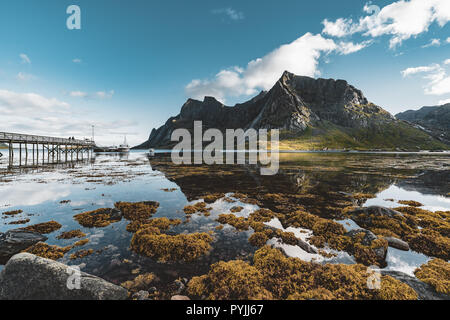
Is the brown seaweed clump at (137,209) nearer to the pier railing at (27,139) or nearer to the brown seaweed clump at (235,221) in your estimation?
the brown seaweed clump at (235,221)

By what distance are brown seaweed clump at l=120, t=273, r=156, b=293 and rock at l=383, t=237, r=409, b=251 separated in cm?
1266

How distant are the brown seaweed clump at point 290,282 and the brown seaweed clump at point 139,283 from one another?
165cm

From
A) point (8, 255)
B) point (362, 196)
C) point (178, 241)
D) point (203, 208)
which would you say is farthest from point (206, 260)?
point (362, 196)

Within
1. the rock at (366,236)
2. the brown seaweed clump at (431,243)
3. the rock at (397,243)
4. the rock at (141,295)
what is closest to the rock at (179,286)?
the rock at (141,295)

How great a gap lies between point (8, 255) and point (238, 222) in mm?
12182

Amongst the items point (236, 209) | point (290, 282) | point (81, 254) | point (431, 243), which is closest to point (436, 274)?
point (431, 243)

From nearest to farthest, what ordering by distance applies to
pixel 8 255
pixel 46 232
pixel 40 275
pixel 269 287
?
1. pixel 40 275
2. pixel 269 287
3. pixel 8 255
4. pixel 46 232

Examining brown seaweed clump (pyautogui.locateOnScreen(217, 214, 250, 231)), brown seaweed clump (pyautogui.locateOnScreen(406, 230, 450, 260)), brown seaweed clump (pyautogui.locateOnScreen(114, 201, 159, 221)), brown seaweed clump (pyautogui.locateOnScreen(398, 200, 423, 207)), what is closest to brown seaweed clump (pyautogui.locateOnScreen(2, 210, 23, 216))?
brown seaweed clump (pyautogui.locateOnScreen(114, 201, 159, 221))

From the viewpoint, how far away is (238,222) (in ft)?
41.2

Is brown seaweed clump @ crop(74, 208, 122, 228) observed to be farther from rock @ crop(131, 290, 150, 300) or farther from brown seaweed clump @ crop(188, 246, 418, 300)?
brown seaweed clump @ crop(188, 246, 418, 300)

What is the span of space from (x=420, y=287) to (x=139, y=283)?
10.7 meters

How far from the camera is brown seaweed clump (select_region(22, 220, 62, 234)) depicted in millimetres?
11164
